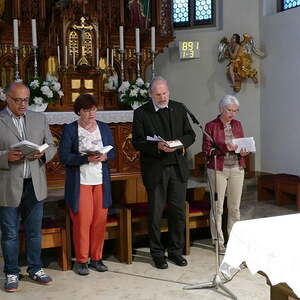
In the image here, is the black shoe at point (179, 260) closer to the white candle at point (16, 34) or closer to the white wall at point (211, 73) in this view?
the white candle at point (16, 34)

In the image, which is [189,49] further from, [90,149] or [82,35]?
[90,149]

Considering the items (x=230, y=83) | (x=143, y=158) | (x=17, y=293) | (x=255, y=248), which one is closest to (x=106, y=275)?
(x=17, y=293)

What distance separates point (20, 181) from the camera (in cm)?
383

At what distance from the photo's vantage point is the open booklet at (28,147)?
363 cm

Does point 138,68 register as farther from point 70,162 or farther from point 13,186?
point 13,186

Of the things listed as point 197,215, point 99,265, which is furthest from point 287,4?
point 99,265

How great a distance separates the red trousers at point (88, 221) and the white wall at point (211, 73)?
15.4ft

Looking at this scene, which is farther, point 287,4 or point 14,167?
point 287,4

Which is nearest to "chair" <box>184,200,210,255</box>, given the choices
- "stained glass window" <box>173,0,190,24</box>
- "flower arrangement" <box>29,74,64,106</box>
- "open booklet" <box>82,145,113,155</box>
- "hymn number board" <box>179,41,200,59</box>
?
"open booklet" <box>82,145,113,155</box>

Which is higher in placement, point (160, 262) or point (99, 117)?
point (99, 117)

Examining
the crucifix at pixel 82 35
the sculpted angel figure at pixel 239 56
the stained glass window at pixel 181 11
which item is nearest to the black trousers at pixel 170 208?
the crucifix at pixel 82 35

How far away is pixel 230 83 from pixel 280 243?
6.37 meters

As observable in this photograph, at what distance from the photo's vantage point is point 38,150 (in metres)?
3.70

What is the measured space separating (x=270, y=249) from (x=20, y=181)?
2108mm
